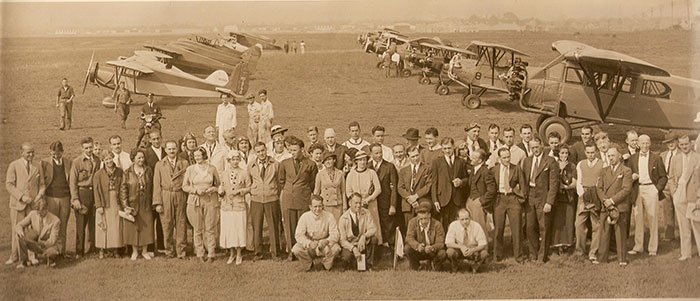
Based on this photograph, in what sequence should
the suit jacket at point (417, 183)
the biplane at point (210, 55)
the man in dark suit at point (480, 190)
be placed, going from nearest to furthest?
1. the man in dark suit at point (480, 190)
2. the suit jacket at point (417, 183)
3. the biplane at point (210, 55)

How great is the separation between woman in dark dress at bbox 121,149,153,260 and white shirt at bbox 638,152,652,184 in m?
5.25

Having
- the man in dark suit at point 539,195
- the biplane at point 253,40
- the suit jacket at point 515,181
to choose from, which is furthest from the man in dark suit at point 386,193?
the biplane at point 253,40

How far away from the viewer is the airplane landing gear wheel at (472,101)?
894 cm

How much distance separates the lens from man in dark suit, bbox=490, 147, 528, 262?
7.94m

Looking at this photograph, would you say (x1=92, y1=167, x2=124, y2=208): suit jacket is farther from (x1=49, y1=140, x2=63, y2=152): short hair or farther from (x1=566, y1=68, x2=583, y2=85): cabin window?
(x1=566, y1=68, x2=583, y2=85): cabin window

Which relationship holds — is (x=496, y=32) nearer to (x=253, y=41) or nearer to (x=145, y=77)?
(x=253, y=41)

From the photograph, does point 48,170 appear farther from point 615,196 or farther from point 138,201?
point 615,196

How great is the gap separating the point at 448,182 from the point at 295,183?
1.61 metres

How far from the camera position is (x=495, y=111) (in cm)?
886

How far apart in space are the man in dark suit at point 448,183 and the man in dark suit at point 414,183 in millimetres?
75

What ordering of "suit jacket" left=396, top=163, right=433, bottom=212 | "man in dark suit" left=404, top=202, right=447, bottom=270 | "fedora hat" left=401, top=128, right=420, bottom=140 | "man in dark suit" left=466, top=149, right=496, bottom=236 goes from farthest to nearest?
"fedora hat" left=401, top=128, right=420, bottom=140 → "suit jacket" left=396, top=163, right=433, bottom=212 → "man in dark suit" left=466, top=149, right=496, bottom=236 → "man in dark suit" left=404, top=202, right=447, bottom=270

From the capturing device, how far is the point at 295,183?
8.05 m

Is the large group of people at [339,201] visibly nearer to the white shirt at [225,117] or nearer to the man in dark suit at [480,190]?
the man in dark suit at [480,190]

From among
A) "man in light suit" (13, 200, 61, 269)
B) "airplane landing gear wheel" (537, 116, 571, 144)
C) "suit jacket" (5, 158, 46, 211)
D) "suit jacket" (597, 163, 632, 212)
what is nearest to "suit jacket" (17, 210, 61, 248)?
"man in light suit" (13, 200, 61, 269)
